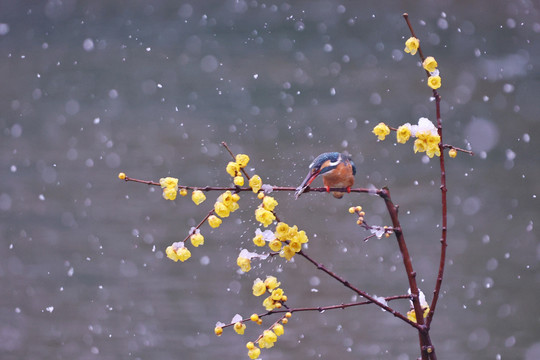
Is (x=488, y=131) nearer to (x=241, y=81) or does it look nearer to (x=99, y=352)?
(x=241, y=81)

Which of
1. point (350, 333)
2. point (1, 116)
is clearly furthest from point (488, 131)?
point (1, 116)

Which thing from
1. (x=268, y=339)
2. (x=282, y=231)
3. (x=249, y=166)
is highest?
(x=282, y=231)

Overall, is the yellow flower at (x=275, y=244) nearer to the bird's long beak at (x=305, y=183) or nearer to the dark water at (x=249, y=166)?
the bird's long beak at (x=305, y=183)

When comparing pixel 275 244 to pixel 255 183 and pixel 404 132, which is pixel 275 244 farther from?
pixel 404 132

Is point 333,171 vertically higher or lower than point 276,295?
higher

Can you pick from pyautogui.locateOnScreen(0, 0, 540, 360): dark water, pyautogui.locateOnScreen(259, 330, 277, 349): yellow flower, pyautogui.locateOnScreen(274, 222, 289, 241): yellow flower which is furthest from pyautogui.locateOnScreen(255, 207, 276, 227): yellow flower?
pyautogui.locateOnScreen(0, 0, 540, 360): dark water

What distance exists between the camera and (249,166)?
119 centimetres

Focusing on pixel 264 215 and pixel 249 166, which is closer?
pixel 264 215

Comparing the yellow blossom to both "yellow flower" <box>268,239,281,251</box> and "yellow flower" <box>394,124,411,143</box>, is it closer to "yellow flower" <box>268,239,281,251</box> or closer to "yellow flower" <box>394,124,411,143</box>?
"yellow flower" <box>394,124,411,143</box>

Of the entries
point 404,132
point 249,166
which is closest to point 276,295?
point 404,132

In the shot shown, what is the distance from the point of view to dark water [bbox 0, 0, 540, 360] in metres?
1.14

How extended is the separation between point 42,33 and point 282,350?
94cm

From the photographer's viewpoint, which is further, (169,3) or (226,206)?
(169,3)

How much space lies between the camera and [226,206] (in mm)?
550
